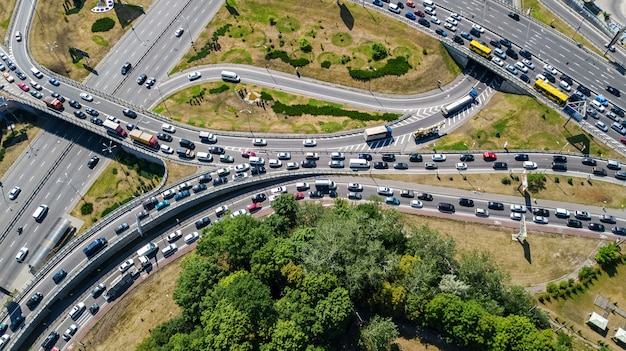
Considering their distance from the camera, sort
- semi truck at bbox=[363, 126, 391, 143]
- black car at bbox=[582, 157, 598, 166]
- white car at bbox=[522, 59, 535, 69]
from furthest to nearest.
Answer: white car at bbox=[522, 59, 535, 69]
semi truck at bbox=[363, 126, 391, 143]
black car at bbox=[582, 157, 598, 166]

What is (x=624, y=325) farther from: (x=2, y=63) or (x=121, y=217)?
(x=2, y=63)

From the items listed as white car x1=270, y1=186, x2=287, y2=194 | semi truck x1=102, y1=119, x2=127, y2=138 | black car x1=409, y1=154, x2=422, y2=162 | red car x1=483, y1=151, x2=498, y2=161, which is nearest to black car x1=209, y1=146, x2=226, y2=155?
white car x1=270, y1=186, x2=287, y2=194

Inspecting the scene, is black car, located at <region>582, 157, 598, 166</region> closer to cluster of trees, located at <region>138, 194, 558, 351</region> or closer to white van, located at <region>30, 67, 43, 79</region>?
cluster of trees, located at <region>138, 194, 558, 351</region>

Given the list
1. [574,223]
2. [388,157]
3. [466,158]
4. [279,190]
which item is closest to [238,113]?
[279,190]

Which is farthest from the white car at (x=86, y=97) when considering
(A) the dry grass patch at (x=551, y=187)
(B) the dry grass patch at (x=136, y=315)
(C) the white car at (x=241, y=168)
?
(A) the dry grass patch at (x=551, y=187)

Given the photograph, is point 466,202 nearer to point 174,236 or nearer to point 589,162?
point 589,162

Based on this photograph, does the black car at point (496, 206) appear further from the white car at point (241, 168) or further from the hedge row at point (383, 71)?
the white car at point (241, 168)
